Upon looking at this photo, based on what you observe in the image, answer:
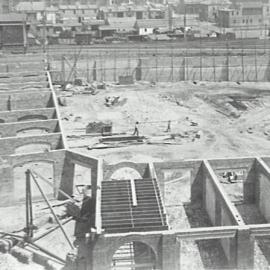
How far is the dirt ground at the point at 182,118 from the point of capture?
1266 inches

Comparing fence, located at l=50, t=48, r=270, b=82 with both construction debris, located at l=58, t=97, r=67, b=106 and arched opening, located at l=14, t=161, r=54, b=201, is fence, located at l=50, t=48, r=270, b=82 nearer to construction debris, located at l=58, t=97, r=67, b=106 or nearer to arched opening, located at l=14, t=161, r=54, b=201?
construction debris, located at l=58, t=97, r=67, b=106

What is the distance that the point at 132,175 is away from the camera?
27.1m

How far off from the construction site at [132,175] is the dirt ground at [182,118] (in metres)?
0.09

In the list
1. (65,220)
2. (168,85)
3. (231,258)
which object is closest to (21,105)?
(65,220)

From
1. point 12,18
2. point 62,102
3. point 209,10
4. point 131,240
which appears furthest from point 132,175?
point 209,10

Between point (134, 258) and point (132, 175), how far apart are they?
8.55 meters

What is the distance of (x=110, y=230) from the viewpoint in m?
17.9

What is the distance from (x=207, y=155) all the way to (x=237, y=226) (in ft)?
45.6

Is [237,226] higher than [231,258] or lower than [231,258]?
higher

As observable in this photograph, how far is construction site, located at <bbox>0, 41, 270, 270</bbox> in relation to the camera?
1809cm

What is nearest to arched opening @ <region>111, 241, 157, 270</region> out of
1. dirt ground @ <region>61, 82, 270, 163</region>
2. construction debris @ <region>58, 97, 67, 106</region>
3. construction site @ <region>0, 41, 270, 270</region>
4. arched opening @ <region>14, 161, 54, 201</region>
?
construction site @ <region>0, 41, 270, 270</region>

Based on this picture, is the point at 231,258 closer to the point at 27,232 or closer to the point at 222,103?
the point at 27,232

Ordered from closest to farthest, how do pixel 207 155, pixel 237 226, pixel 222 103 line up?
pixel 237 226 < pixel 207 155 < pixel 222 103

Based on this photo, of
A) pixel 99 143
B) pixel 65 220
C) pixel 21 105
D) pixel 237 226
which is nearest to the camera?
pixel 237 226
